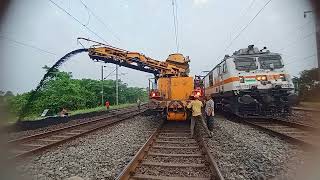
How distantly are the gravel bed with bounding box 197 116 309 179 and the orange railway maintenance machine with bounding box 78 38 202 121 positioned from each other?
284 cm

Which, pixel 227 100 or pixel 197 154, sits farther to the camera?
pixel 227 100

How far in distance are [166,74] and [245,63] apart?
150 inches

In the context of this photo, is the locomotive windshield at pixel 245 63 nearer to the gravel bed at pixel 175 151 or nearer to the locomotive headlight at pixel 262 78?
the locomotive headlight at pixel 262 78

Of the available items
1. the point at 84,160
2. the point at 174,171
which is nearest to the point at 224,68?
the point at 84,160

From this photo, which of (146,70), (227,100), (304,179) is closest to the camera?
(304,179)

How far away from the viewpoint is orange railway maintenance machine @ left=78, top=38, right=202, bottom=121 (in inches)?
454

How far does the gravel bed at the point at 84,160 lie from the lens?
515cm

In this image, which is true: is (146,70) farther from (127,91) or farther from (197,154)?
(127,91)

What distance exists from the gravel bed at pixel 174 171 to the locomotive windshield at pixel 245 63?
28.6 feet

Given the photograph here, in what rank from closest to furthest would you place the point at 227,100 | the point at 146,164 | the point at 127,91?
the point at 146,164 < the point at 227,100 < the point at 127,91

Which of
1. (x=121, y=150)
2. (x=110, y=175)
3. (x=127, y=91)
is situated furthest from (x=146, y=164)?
(x=127, y=91)

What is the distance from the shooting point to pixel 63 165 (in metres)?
5.82

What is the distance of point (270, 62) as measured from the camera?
42.7ft

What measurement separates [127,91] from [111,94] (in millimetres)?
12751
